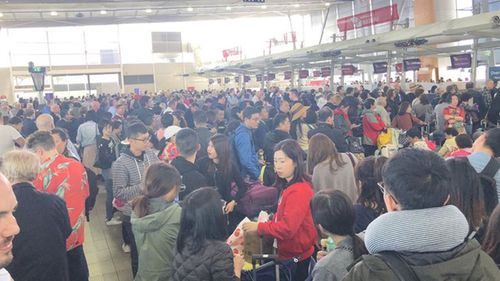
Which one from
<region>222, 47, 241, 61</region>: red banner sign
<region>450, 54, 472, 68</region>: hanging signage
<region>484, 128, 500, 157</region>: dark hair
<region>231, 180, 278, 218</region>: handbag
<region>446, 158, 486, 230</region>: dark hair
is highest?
<region>222, 47, 241, 61</region>: red banner sign

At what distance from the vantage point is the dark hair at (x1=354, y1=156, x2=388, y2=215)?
321cm

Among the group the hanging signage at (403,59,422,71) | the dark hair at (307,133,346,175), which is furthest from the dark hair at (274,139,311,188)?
the hanging signage at (403,59,422,71)

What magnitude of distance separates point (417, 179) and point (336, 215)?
1.00 metres

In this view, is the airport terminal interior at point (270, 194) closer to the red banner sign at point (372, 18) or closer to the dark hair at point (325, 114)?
the dark hair at point (325, 114)

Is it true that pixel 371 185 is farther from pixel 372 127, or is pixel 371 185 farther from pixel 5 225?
pixel 372 127

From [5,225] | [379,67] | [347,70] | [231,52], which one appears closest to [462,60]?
[379,67]

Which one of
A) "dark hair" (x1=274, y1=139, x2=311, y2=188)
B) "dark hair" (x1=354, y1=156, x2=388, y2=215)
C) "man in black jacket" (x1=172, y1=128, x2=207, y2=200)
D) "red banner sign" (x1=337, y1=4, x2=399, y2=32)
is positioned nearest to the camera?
"dark hair" (x1=354, y1=156, x2=388, y2=215)

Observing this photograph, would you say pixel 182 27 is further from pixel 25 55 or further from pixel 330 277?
pixel 330 277

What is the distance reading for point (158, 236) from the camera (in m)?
3.12

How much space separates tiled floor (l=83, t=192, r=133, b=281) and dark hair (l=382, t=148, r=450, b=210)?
4.16m

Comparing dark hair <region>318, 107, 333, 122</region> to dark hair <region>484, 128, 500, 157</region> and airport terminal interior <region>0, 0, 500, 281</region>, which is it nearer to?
airport terminal interior <region>0, 0, 500, 281</region>

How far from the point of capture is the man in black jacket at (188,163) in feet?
13.5

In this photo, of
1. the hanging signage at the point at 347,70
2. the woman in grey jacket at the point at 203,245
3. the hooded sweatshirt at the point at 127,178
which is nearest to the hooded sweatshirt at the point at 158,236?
the woman in grey jacket at the point at 203,245

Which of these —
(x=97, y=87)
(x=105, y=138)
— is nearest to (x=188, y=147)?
(x=105, y=138)
